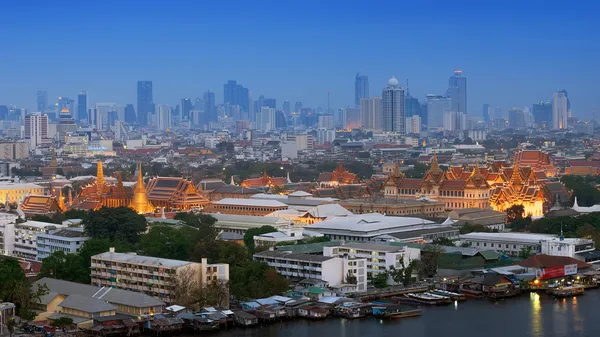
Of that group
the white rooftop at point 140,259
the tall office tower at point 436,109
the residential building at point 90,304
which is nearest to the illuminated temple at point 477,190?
the white rooftop at point 140,259

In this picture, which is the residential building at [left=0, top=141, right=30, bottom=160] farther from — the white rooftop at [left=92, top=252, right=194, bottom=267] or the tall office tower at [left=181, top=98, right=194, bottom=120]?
the tall office tower at [left=181, top=98, right=194, bottom=120]

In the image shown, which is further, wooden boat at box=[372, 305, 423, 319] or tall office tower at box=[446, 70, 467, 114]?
tall office tower at box=[446, 70, 467, 114]

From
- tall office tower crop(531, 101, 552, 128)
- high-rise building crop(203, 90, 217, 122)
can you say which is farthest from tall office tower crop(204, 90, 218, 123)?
tall office tower crop(531, 101, 552, 128)

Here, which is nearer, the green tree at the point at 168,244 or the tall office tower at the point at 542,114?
the green tree at the point at 168,244

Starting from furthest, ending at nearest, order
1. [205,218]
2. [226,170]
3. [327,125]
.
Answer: [327,125] < [226,170] < [205,218]

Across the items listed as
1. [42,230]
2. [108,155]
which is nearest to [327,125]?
[108,155]

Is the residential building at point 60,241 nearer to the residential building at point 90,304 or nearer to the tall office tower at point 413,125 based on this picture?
the residential building at point 90,304

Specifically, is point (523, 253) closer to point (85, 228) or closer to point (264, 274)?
point (264, 274)
